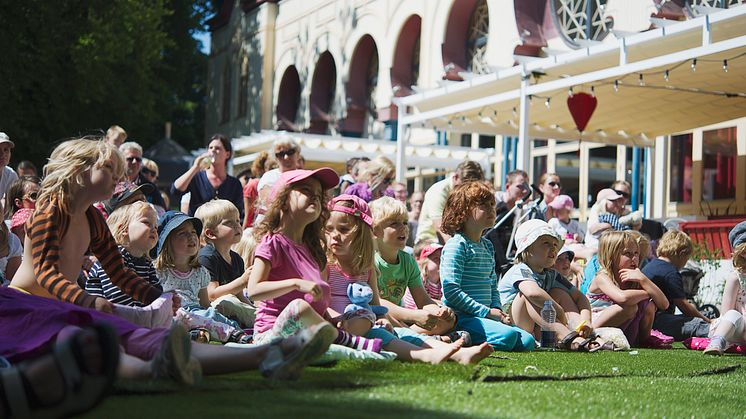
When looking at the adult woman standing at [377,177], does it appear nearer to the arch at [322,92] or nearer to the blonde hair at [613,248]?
the blonde hair at [613,248]

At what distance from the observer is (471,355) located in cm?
517

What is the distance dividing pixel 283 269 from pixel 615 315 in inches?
145

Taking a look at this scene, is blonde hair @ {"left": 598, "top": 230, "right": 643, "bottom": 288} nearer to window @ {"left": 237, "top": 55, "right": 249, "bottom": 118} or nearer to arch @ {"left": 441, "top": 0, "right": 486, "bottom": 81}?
arch @ {"left": 441, "top": 0, "right": 486, "bottom": 81}

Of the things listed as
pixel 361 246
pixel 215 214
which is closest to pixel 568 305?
pixel 361 246

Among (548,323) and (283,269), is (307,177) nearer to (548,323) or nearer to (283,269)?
(283,269)

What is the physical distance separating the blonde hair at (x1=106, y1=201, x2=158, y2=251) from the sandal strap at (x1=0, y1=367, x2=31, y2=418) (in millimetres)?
3437

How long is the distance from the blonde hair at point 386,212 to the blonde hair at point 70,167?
100 inches

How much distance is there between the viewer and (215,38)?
37.9 meters

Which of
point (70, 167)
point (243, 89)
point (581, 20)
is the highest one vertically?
point (243, 89)

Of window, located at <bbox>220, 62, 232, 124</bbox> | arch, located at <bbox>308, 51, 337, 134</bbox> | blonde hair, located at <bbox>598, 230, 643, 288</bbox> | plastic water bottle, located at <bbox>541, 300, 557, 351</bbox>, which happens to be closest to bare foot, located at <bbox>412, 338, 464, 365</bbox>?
plastic water bottle, located at <bbox>541, 300, 557, 351</bbox>

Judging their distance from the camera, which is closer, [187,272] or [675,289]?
[187,272]

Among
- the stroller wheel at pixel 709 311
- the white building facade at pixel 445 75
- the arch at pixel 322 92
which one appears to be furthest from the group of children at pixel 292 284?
the arch at pixel 322 92

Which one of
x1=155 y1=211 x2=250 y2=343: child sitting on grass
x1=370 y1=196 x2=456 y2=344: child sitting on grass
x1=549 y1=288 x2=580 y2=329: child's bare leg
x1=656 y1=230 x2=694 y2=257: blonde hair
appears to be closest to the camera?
x1=155 y1=211 x2=250 y2=343: child sitting on grass

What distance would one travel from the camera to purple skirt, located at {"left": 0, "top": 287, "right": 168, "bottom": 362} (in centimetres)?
391
